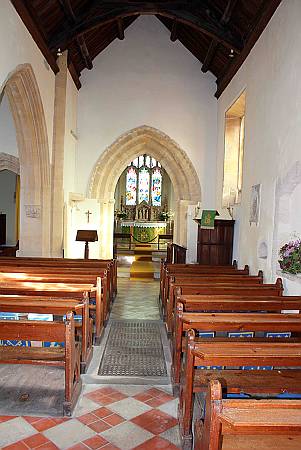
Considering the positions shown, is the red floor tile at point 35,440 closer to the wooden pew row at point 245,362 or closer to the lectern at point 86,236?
the wooden pew row at point 245,362

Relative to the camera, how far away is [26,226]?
8211 mm

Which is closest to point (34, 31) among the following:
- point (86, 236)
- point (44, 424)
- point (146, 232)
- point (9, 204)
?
point (86, 236)

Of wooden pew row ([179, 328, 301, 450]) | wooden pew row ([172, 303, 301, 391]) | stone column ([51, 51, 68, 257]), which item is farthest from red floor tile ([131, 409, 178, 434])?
stone column ([51, 51, 68, 257])

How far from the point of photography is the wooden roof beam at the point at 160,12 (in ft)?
24.8

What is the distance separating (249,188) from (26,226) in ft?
15.5

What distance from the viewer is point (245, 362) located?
6.71 feet

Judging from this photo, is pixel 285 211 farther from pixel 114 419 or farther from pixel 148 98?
pixel 148 98

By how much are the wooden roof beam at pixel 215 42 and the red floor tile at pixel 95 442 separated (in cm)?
713

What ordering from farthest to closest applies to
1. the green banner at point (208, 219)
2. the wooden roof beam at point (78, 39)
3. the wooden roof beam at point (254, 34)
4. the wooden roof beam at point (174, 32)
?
1. the wooden roof beam at point (174, 32)
2. the green banner at point (208, 219)
3. the wooden roof beam at point (78, 39)
4. the wooden roof beam at point (254, 34)

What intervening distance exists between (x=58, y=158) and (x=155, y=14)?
375 cm

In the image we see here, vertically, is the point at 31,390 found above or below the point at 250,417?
below

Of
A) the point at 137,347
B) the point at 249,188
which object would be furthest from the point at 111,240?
the point at 137,347

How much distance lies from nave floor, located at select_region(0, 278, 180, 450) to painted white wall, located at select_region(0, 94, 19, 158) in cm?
809

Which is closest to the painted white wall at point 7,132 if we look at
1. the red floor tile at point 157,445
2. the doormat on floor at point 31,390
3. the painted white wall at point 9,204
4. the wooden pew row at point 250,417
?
the painted white wall at point 9,204
